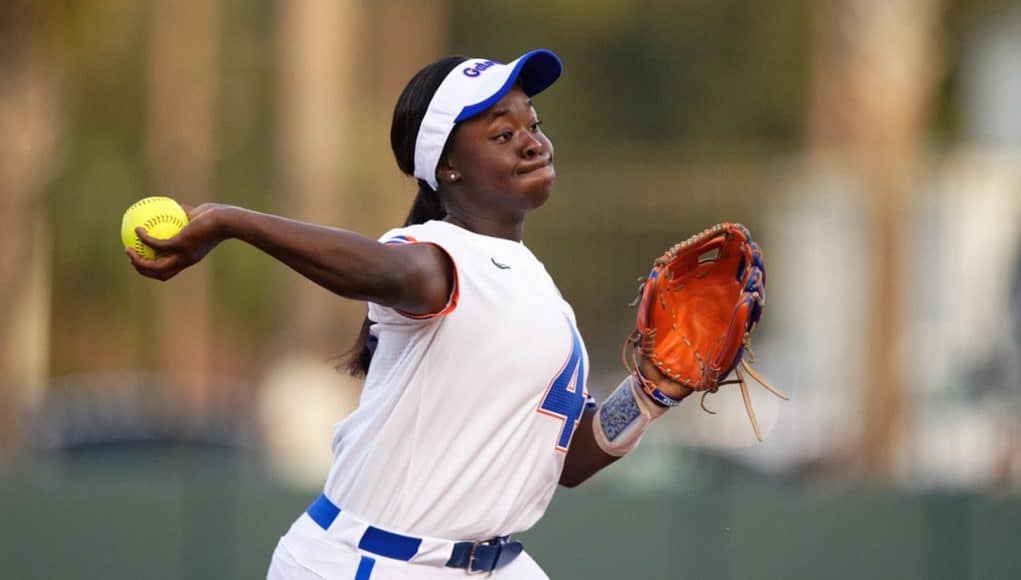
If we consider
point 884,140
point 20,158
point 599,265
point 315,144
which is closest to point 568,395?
Result: point 884,140

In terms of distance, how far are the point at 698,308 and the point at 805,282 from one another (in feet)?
46.2

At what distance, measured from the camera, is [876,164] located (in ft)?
41.0

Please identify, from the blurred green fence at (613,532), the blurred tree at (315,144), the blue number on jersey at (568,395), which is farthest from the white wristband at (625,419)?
the blurred tree at (315,144)

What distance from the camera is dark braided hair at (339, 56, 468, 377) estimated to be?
4.29m

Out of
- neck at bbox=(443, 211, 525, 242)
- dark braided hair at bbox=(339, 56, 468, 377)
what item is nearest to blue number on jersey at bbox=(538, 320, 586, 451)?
neck at bbox=(443, 211, 525, 242)

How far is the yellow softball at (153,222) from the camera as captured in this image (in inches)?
141

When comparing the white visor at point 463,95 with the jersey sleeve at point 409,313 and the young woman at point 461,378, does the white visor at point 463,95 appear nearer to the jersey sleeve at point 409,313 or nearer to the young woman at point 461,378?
the young woman at point 461,378

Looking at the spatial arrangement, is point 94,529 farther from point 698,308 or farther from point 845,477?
point 845,477

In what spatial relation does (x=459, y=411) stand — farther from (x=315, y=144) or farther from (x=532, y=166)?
(x=315, y=144)

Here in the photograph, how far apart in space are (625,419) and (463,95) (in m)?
1.02

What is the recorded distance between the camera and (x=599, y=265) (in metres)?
20.6

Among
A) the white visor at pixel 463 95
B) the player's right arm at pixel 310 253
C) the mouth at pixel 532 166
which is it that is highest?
the white visor at pixel 463 95

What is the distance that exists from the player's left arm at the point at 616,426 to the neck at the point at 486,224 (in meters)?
0.54

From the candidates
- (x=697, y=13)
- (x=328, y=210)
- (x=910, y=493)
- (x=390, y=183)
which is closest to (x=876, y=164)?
(x=910, y=493)
